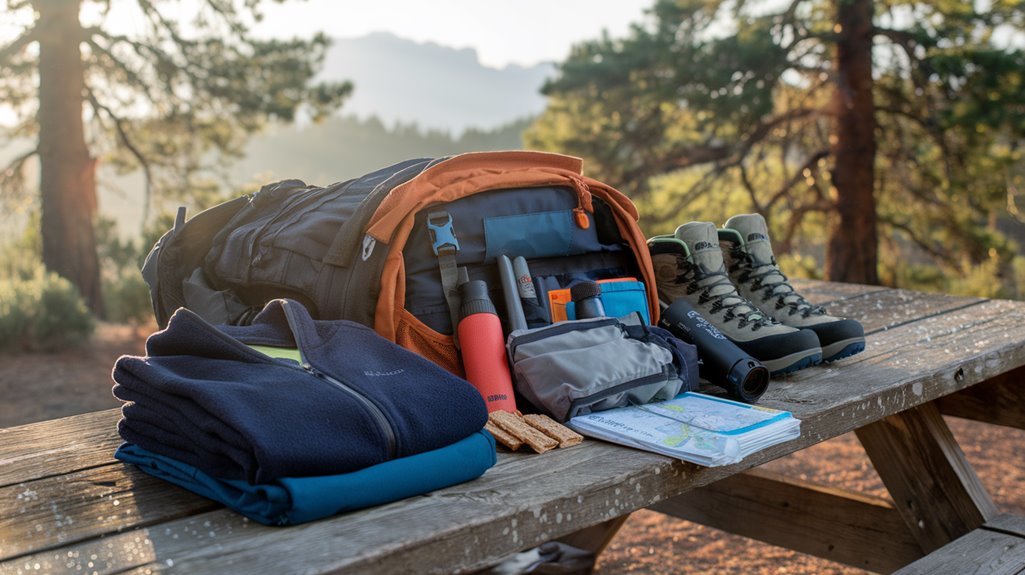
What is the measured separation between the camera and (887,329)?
259cm

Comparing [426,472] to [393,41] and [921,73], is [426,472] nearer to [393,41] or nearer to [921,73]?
[921,73]

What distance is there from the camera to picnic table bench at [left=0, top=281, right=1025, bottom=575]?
1.12 metres

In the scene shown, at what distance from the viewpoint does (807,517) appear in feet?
9.95

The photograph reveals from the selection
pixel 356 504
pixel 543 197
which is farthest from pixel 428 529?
pixel 543 197

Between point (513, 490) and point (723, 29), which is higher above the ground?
point (723, 29)

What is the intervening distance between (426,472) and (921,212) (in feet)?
26.8

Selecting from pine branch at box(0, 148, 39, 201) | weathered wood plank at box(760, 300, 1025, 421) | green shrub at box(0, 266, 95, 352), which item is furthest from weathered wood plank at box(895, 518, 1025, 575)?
pine branch at box(0, 148, 39, 201)

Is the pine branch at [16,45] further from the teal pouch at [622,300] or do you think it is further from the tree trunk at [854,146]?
the teal pouch at [622,300]

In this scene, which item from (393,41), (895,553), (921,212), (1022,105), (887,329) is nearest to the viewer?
(887,329)

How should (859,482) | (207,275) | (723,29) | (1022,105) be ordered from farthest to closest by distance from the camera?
(723,29)
(1022,105)
(859,482)
(207,275)

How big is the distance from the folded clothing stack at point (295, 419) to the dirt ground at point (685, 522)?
254 cm

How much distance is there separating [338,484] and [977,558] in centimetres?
163

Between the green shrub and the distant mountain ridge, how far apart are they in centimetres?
11357

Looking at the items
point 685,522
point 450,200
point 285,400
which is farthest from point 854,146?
point 285,400
